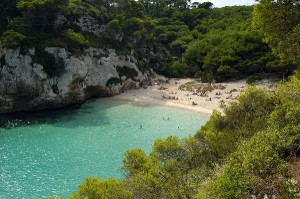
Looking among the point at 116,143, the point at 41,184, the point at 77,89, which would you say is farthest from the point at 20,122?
the point at 41,184

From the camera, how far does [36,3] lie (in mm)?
55250

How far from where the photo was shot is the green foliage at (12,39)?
5266 centimetres

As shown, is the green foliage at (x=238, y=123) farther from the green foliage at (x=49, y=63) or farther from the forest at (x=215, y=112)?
the green foliage at (x=49, y=63)

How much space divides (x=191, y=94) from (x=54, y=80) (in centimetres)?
2688

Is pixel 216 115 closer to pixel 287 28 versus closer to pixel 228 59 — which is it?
pixel 287 28

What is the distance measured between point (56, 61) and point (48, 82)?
13.1 feet

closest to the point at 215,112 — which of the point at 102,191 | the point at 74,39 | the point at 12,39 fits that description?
the point at 102,191

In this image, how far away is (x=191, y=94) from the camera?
66.5 metres

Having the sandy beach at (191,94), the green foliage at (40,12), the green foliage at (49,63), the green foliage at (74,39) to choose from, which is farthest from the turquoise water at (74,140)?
the green foliage at (40,12)

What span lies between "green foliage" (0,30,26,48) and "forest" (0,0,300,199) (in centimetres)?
15

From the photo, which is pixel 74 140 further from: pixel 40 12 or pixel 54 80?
pixel 40 12

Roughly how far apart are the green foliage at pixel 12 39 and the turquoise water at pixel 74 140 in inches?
452

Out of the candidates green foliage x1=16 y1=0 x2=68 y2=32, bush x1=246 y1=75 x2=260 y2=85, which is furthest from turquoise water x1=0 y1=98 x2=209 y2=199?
bush x1=246 y1=75 x2=260 y2=85

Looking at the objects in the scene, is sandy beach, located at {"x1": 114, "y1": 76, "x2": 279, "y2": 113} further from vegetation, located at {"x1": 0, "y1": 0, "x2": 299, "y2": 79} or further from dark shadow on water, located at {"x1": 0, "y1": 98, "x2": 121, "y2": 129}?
dark shadow on water, located at {"x1": 0, "y1": 98, "x2": 121, "y2": 129}
